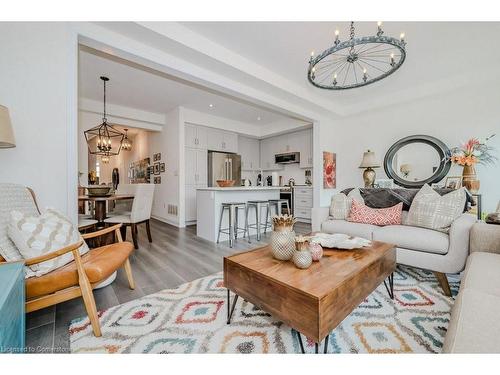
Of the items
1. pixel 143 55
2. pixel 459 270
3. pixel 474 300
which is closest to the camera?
pixel 474 300

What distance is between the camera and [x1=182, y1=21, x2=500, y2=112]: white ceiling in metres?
2.53

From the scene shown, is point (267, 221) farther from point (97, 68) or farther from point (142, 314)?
point (97, 68)

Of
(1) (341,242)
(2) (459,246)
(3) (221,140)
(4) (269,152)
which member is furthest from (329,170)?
(1) (341,242)

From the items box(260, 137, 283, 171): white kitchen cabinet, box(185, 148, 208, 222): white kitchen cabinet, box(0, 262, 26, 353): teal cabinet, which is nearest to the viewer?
box(0, 262, 26, 353): teal cabinet

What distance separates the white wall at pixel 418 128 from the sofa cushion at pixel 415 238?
247 cm

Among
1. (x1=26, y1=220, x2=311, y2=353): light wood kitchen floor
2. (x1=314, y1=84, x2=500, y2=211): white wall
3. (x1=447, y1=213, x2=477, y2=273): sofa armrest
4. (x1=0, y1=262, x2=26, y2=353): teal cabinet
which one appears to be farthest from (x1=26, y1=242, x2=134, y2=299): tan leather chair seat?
(x1=314, y1=84, x2=500, y2=211): white wall

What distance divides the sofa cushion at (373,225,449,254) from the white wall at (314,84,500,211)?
2.47 metres

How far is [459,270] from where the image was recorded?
6.17 feet

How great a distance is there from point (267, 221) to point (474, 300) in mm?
3527

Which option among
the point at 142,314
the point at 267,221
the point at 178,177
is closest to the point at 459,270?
the point at 142,314

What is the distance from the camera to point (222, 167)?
238 inches

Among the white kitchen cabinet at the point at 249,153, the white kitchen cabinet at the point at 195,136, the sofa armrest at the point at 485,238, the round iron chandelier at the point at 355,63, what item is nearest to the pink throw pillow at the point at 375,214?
the sofa armrest at the point at 485,238

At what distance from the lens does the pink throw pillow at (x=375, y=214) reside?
8.59 feet

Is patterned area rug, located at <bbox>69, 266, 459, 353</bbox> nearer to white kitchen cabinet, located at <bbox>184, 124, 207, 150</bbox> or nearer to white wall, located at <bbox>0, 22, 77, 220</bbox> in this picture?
white wall, located at <bbox>0, 22, 77, 220</bbox>
